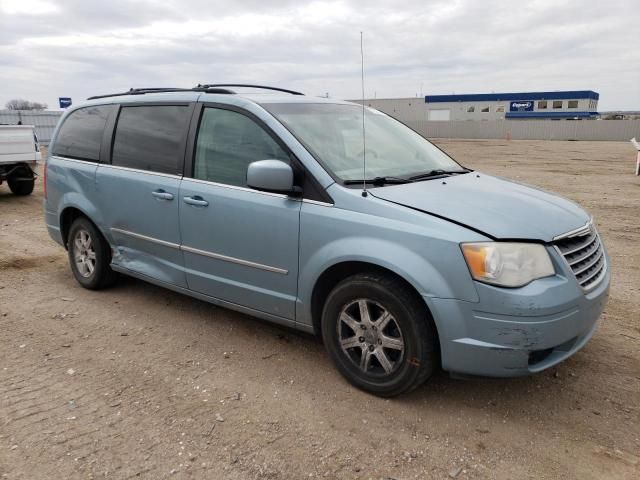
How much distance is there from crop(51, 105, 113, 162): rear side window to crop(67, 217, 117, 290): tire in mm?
648

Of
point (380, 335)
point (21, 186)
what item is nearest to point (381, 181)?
point (380, 335)

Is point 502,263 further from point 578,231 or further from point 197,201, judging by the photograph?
point 197,201

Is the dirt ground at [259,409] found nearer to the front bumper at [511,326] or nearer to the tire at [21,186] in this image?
the front bumper at [511,326]

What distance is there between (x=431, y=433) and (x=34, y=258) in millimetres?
5503

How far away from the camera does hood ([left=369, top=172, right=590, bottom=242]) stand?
9.63 feet

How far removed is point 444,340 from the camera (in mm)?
2904

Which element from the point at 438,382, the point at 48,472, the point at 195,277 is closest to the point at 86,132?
the point at 195,277

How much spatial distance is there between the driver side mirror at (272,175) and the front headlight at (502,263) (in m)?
1.16

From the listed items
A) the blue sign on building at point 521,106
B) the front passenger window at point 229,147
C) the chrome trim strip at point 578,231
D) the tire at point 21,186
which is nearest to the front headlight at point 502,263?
the chrome trim strip at point 578,231

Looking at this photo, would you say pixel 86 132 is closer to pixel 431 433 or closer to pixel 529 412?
pixel 431 433

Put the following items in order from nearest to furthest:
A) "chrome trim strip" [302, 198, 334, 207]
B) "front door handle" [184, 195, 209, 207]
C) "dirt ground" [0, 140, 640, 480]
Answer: "dirt ground" [0, 140, 640, 480], "chrome trim strip" [302, 198, 334, 207], "front door handle" [184, 195, 209, 207]

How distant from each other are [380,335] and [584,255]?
4.28ft

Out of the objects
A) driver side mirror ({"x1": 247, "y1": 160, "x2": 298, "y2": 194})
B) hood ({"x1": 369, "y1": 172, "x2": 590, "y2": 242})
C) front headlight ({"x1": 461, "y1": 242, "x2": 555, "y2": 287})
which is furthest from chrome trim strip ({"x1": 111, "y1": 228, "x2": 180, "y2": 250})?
front headlight ({"x1": 461, "y1": 242, "x2": 555, "y2": 287})

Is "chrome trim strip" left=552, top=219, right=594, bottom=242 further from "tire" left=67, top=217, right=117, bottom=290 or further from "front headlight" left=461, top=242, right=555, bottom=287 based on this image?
"tire" left=67, top=217, right=117, bottom=290
